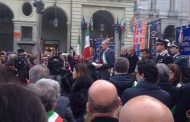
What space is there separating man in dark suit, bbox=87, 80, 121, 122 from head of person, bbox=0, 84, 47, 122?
1.62m

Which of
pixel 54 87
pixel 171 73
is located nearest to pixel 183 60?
pixel 171 73

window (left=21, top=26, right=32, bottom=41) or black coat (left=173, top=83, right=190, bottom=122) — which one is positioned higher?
window (left=21, top=26, right=32, bottom=41)

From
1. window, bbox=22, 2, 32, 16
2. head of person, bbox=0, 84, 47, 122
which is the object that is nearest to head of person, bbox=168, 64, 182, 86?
head of person, bbox=0, 84, 47, 122

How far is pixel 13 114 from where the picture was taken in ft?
5.54

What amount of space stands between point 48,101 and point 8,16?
3858cm

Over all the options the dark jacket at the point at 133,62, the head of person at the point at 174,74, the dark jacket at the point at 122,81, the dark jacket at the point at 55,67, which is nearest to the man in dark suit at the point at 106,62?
the dark jacket at the point at 55,67

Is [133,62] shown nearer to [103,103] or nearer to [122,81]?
[122,81]

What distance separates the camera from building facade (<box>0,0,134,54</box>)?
39.4 m

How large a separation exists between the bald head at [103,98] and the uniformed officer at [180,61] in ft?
17.6

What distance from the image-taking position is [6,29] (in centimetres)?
4278

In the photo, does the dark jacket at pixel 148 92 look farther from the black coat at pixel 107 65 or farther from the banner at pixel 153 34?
the banner at pixel 153 34

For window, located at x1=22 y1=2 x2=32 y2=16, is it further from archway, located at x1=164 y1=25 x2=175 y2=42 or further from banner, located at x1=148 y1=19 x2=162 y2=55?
banner, located at x1=148 y1=19 x2=162 y2=55

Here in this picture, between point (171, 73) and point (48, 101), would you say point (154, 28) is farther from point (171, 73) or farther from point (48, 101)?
point (48, 101)

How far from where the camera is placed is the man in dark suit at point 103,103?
3.42m
